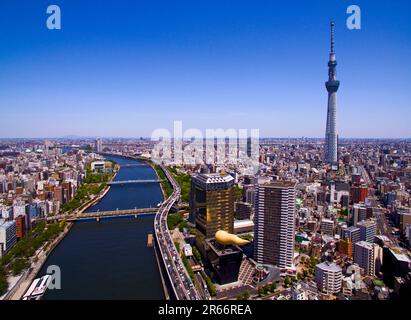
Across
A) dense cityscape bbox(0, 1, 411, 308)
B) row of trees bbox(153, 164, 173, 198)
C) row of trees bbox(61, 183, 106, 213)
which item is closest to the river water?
dense cityscape bbox(0, 1, 411, 308)

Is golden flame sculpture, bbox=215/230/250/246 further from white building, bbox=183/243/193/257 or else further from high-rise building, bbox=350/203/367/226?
high-rise building, bbox=350/203/367/226

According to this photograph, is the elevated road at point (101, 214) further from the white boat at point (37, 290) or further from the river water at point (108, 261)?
the white boat at point (37, 290)

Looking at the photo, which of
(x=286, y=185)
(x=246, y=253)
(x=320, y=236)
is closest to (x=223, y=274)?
(x=246, y=253)

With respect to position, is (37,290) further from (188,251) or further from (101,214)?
(101,214)

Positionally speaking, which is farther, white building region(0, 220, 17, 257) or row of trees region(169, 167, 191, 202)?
row of trees region(169, 167, 191, 202)

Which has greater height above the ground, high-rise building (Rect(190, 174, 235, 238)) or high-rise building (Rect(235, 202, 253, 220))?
high-rise building (Rect(190, 174, 235, 238))

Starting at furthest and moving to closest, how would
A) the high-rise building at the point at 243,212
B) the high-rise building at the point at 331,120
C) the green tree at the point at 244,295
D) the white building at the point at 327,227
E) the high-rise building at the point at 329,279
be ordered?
the high-rise building at the point at 331,120, the high-rise building at the point at 243,212, the white building at the point at 327,227, the high-rise building at the point at 329,279, the green tree at the point at 244,295

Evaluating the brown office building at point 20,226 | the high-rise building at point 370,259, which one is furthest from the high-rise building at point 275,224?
the brown office building at point 20,226
